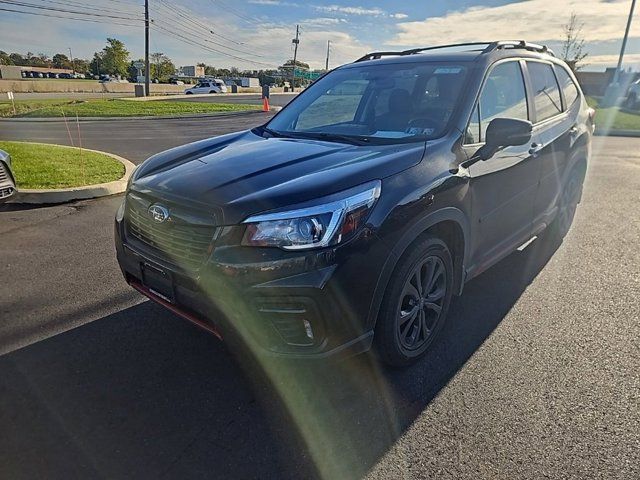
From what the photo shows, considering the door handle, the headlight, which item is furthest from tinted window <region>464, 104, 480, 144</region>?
the headlight

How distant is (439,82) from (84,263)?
11.5 feet

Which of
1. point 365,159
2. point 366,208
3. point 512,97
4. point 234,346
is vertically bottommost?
point 234,346

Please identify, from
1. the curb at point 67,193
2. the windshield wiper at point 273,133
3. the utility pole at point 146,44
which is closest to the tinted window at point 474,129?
the windshield wiper at point 273,133

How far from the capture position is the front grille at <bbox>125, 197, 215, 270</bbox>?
2.33 m

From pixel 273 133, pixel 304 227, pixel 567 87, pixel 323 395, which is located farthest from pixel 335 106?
pixel 567 87

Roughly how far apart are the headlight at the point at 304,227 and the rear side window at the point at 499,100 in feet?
4.06

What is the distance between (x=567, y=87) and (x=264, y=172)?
12.3ft

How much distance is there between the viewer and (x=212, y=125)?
18672mm

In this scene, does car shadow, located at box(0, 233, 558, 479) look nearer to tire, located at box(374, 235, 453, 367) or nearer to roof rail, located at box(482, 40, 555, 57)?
tire, located at box(374, 235, 453, 367)

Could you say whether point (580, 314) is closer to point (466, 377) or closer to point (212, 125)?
point (466, 377)

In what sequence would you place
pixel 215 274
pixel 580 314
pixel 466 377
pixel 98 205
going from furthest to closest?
pixel 98 205, pixel 580 314, pixel 466 377, pixel 215 274

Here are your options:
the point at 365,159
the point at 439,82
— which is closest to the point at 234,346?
the point at 365,159

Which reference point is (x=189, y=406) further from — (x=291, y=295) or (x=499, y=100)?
(x=499, y=100)

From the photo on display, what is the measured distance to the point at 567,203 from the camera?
4945 mm
